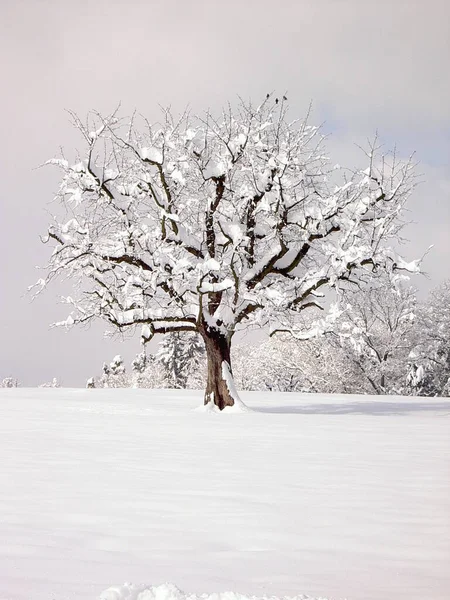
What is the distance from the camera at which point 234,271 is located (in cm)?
1862

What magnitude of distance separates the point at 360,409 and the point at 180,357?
4276 centimetres

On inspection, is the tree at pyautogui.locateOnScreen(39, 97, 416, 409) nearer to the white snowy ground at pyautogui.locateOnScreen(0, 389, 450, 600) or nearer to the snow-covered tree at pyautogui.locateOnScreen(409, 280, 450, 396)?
the white snowy ground at pyautogui.locateOnScreen(0, 389, 450, 600)

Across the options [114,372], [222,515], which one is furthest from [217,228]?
[114,372]

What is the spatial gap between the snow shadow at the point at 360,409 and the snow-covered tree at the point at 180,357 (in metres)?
38.6

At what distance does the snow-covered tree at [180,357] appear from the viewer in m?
62.5

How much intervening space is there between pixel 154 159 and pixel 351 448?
36.0 feet

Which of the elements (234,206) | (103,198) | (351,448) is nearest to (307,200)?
(234,206)

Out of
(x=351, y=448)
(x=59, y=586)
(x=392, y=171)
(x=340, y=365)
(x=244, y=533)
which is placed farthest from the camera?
(x=340, y=365)

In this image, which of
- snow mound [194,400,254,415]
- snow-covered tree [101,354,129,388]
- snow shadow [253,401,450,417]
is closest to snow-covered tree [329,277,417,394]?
snow shadow [253,401,450,417]

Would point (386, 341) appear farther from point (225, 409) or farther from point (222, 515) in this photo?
point (222, 515)

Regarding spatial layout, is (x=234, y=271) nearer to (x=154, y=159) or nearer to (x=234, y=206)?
(x=234, y=206)

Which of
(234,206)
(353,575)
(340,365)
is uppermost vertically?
(234,206)

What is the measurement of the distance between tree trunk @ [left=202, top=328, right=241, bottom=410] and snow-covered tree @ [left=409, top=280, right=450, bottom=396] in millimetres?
22223

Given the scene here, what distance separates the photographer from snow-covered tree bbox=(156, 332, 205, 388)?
2460 inches
